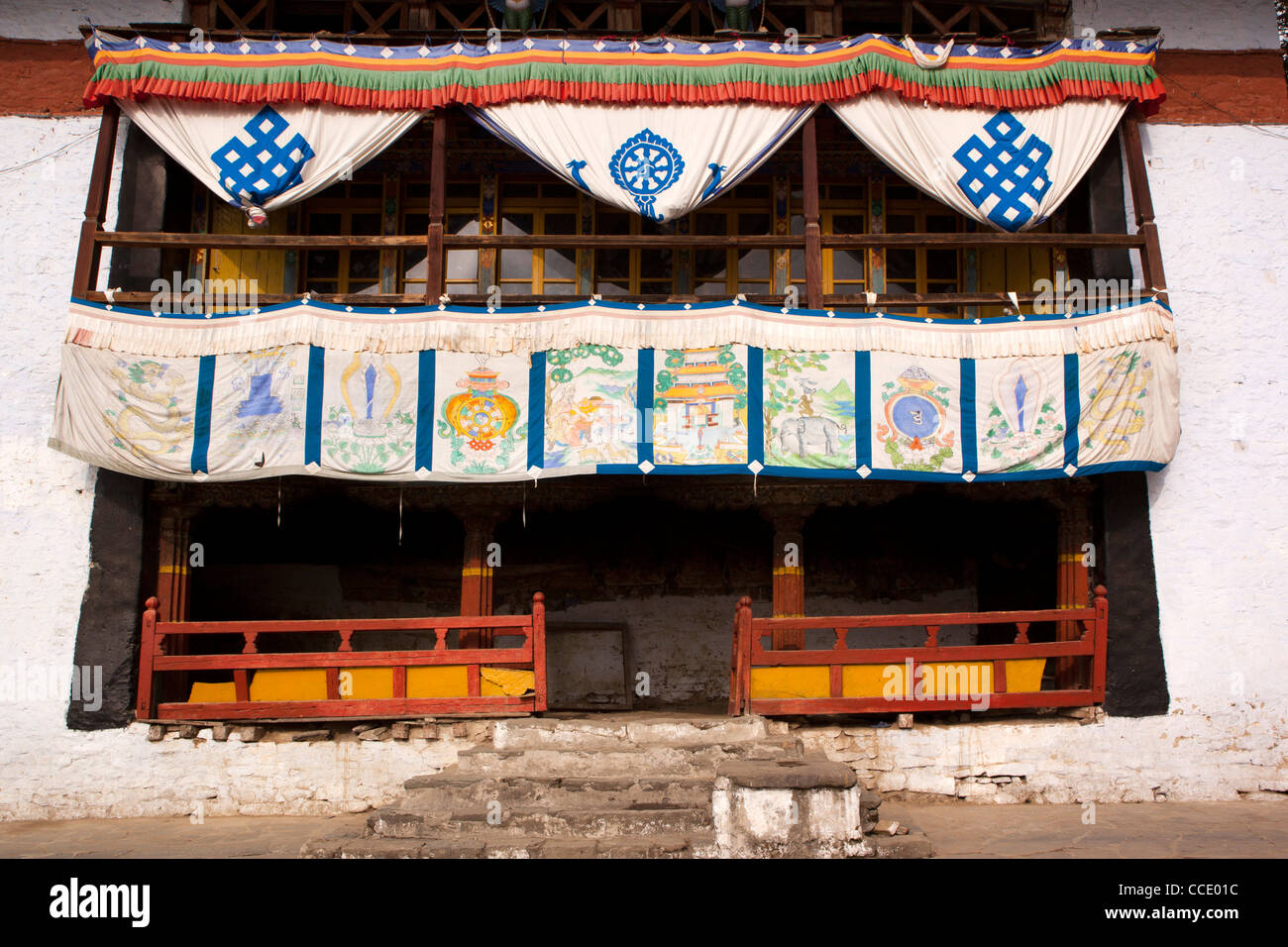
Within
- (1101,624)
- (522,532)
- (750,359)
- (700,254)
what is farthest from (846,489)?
(522,532)

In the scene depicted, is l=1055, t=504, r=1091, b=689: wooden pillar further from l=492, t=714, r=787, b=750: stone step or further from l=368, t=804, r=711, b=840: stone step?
l=368, t=804, r=711, b=840: stone step

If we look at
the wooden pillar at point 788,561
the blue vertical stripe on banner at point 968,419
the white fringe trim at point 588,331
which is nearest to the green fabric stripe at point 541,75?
the white fringe trim at point 588,331

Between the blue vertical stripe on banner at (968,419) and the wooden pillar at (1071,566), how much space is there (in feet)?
3.75

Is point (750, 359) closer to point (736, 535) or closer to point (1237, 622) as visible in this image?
A: point (736, 535)

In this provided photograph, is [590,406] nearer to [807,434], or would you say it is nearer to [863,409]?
[807,434]

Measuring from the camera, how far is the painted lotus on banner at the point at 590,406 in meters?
9.01

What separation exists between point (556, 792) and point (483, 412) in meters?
3.18

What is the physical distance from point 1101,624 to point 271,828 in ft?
22.5

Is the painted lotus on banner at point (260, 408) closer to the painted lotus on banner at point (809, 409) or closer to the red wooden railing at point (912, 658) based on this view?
the painted lotus on banner at point (809, 409)

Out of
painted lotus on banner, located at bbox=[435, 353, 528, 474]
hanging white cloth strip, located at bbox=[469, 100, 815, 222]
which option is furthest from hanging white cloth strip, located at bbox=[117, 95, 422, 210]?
painted lotus on banner, located at bbox=[435, 353, 528, 474]

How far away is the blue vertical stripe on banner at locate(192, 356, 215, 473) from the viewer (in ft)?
29.7

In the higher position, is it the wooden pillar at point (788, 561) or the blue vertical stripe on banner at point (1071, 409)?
the blue vertical stripe on banner at point (1071, 409)

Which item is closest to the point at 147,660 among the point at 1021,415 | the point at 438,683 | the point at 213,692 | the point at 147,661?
the point at 147,661

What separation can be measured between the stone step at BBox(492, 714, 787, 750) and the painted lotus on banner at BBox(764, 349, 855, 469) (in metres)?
2.16
